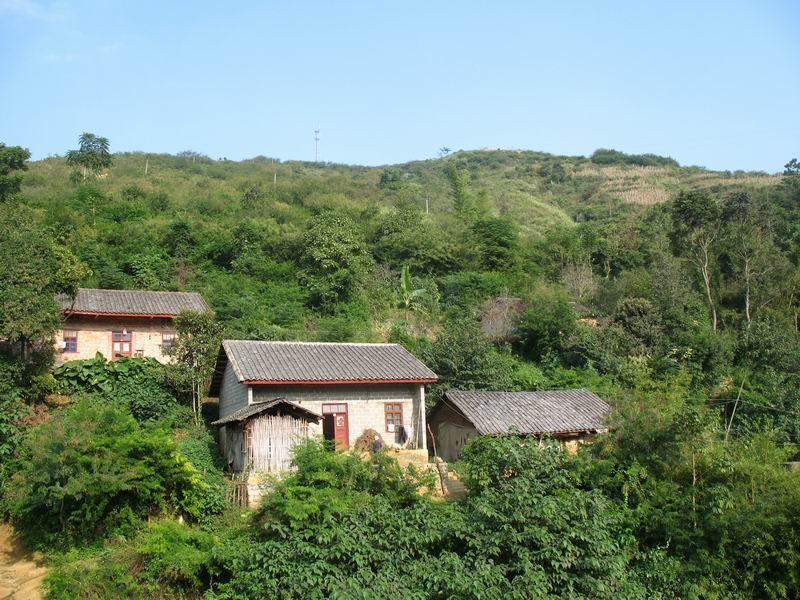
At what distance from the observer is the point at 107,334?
24672 millimetres

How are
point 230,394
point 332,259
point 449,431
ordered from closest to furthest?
point 230,394 < point 449,431 < point 332,259

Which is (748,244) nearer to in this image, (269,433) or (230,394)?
(230,394)

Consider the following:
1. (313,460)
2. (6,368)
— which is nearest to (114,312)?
(6,368)

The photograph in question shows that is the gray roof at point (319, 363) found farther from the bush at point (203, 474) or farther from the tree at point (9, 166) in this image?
the tree at point (9, 166)

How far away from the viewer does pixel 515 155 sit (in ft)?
323

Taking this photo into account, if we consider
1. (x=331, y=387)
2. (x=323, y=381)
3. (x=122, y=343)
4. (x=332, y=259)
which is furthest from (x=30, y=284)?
(x=332, y=259)

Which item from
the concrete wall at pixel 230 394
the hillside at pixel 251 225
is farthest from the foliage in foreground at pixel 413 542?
the hillside at pixel 251 225

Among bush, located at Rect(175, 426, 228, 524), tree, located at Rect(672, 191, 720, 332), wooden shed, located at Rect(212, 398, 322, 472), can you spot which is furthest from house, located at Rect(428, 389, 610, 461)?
tree, located at Rect(672, 191, 720, 332)

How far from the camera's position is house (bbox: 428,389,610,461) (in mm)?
20844

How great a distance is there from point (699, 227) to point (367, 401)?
23900 millimetres

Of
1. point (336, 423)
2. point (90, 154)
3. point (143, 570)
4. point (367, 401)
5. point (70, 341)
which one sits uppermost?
point (90, 154)

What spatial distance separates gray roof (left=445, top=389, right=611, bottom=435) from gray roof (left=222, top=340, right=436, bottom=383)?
153cm

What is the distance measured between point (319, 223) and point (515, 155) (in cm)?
6769

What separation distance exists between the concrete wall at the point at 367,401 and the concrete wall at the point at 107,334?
620 cm
